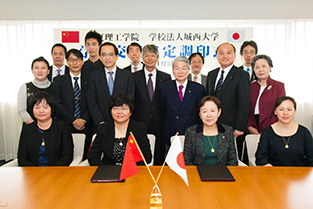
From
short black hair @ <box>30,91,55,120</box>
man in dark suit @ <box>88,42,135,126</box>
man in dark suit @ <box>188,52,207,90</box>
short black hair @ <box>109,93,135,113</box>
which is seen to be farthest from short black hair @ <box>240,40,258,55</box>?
short black hair @ <box>30,91,55,120</box>

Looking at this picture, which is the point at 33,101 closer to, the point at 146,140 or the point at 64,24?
the point at 146,140

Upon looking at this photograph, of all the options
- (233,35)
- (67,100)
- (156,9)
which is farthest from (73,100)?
(233,35)

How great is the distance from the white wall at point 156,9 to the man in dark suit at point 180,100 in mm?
1949

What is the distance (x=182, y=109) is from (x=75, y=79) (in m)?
1.56

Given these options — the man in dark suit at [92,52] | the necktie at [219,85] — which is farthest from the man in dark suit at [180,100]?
the man in dark suit at [92,52]

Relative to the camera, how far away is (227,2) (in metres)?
4.50

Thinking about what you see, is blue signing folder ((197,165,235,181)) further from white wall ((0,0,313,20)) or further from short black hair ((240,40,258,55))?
white wall ((0,0,313,20))

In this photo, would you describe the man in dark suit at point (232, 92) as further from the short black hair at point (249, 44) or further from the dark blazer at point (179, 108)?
the short black hair at point (249, 44)

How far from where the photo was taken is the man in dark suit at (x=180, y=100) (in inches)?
118

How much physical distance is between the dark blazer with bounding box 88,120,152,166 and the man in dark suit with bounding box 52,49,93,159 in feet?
2.97

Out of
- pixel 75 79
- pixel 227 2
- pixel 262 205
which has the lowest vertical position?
pixel 262 205

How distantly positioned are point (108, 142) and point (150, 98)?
117 centimetres

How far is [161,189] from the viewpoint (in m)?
1.51

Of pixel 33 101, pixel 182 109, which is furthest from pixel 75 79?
pixel 182 109
